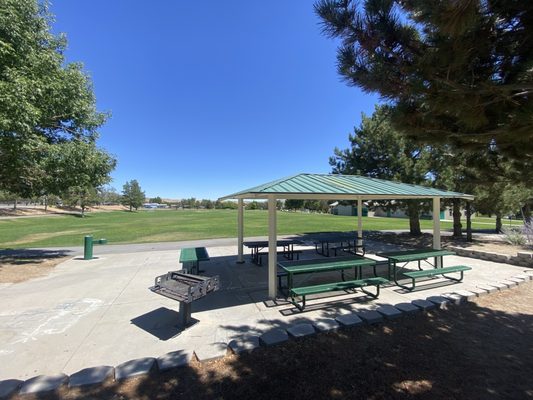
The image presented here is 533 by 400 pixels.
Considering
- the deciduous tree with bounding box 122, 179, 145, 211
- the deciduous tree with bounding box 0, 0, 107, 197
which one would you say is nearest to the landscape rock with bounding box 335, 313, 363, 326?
the deciduous tree with bounding box 0, 0, 107, 197

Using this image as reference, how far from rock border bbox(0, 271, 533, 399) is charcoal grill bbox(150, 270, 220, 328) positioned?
37.6 inches

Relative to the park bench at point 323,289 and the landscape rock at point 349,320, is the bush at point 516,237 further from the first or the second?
the landscape rock at point 349,320

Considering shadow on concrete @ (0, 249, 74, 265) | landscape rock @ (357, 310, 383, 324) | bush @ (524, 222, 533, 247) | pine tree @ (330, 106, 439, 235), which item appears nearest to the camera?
landscape rock @ (357, 310, 383, 324)

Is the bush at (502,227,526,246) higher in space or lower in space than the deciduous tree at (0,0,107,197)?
lower

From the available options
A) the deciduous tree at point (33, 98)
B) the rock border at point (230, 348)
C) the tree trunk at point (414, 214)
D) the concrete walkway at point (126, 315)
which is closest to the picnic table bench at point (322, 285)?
the concrete walkway at point (126, 315)

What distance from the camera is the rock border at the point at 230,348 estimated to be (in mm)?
3029

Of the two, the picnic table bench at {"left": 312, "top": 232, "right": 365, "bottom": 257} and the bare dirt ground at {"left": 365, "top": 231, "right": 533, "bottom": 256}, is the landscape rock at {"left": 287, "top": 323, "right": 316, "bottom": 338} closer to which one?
the picnic table bench at {"left": 312, "top": 232, "right": 365, "bottom": 257}

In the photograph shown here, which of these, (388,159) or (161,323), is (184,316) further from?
(388,159)

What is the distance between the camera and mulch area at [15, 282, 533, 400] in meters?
2.94

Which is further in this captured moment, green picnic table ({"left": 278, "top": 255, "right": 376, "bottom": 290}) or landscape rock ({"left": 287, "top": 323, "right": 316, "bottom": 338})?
green picnic table ({"left": 278, "top": 255, "right": 376, "bottom": 290})

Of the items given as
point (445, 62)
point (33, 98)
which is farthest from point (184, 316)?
point (33, 98)

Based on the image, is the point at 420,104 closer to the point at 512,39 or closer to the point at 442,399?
the point at 512,39

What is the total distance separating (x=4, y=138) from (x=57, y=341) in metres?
6.06

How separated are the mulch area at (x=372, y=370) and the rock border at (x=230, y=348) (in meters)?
0.11
